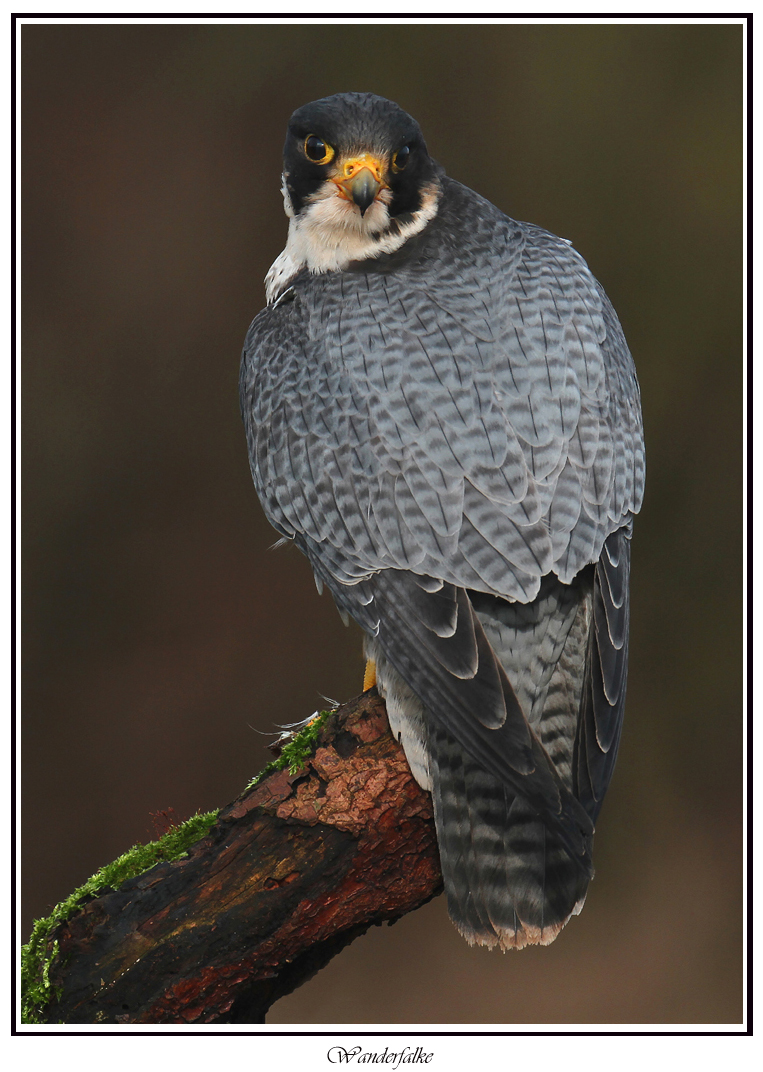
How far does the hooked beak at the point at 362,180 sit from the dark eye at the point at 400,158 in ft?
0.16

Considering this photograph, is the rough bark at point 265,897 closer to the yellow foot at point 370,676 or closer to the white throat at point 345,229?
the yellow foot at point 370,676

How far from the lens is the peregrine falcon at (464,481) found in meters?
1.64

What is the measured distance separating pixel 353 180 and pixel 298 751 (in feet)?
4.18

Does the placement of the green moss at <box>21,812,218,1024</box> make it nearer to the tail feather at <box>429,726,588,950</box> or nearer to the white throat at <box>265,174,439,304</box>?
the tail feather at <box>429,726,588,950</box>

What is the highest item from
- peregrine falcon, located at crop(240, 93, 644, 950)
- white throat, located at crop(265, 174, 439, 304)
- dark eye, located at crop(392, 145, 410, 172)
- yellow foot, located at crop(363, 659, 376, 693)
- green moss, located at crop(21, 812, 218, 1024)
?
dark eye, located at crop(392, 145, 410, 172)

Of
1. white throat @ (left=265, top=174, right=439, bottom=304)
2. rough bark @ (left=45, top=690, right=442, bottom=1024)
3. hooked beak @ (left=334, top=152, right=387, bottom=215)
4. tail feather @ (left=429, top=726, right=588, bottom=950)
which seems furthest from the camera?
white throat @ (left=265, top=174, right=439, bottom=304)

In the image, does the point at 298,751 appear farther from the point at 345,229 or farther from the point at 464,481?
the point at 345,229

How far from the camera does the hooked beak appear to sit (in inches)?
78.3

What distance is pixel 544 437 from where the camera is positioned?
181 centimetres

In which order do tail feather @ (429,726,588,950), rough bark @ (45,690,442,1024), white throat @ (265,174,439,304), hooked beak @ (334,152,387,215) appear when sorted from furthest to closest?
1. white throat @ (265,174,439,304)
2. hooked beak @ (334,152,387,215)
3. rough bark @ (45,690,442,1024)
4. tail feather @ (429,726,588,950)

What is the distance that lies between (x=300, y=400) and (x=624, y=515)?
2.44 ft

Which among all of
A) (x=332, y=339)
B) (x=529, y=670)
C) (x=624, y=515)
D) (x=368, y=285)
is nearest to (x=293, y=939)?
(x=529, y=670)

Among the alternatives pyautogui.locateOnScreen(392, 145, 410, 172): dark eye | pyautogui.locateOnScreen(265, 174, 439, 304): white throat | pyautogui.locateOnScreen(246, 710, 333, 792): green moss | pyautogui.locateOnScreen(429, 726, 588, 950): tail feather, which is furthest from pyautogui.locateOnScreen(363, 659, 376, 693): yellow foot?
pyautogui.locateOnScreen(392, 145, 410, 172): dark eye
